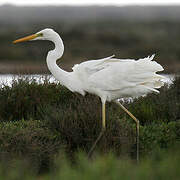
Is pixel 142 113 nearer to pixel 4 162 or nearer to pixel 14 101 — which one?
pixel 14 101

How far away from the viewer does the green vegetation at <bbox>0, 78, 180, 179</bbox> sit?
24.0 feet

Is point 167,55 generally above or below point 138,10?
below

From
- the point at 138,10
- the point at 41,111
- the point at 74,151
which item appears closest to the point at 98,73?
the point at 74,151

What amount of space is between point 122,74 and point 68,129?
115cm

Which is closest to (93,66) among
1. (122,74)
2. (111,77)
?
(111,77)

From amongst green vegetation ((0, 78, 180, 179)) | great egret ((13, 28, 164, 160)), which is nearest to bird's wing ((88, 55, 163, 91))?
great egret ((13, 28, 164, 160))

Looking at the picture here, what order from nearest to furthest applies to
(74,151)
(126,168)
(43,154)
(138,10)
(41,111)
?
(126,168) < (43,154) < (74,151) < (41,111) < (138,10)

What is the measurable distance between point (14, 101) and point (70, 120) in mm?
1843

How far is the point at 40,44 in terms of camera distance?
29.6 m

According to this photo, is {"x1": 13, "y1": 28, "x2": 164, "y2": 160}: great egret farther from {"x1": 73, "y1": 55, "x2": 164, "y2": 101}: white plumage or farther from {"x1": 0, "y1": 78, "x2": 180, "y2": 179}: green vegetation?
{"x1": 0, "y1": 78, "x2": 180, "y2": 179}: green vegetation

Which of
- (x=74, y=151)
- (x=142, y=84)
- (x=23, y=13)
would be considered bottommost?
(x=74, y=151)

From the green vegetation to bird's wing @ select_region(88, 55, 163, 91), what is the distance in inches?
24.6

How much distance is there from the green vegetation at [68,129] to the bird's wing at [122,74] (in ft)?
2.05

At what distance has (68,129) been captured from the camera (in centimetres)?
815
